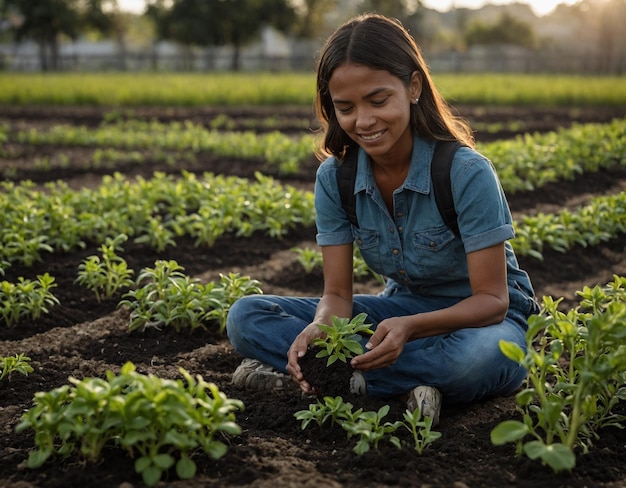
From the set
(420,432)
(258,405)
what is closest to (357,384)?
(258,405)

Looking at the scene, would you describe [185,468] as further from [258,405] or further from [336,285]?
[336,285]

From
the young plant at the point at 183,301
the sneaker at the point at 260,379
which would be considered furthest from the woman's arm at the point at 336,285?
the young plant at the point at 183,301

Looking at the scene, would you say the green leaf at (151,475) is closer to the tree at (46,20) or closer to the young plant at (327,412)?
the young plant at (327,412)

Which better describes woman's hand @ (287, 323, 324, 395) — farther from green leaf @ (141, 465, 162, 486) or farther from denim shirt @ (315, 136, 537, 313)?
green leaf @ (141, 465, 162, 486)

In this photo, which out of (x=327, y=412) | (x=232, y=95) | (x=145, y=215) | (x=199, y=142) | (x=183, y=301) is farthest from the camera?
(x=232, y=95)

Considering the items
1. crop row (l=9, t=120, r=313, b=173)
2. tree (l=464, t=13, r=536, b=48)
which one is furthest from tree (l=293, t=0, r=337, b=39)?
crop row (l=9, t=120, r=313, b=173)

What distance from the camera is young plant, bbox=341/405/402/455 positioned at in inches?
103

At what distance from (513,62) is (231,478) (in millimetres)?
41867

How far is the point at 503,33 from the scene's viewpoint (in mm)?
63969

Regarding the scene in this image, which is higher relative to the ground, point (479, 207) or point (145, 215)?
point (479, 207)

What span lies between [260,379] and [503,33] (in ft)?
212

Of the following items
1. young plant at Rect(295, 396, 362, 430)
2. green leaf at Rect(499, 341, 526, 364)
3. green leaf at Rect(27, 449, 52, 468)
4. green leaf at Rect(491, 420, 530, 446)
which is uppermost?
green leaf at Rect(499, 341, 526, 364)

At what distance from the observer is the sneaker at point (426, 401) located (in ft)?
9.89

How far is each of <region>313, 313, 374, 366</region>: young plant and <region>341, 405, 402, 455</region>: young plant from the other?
268 millimetres
